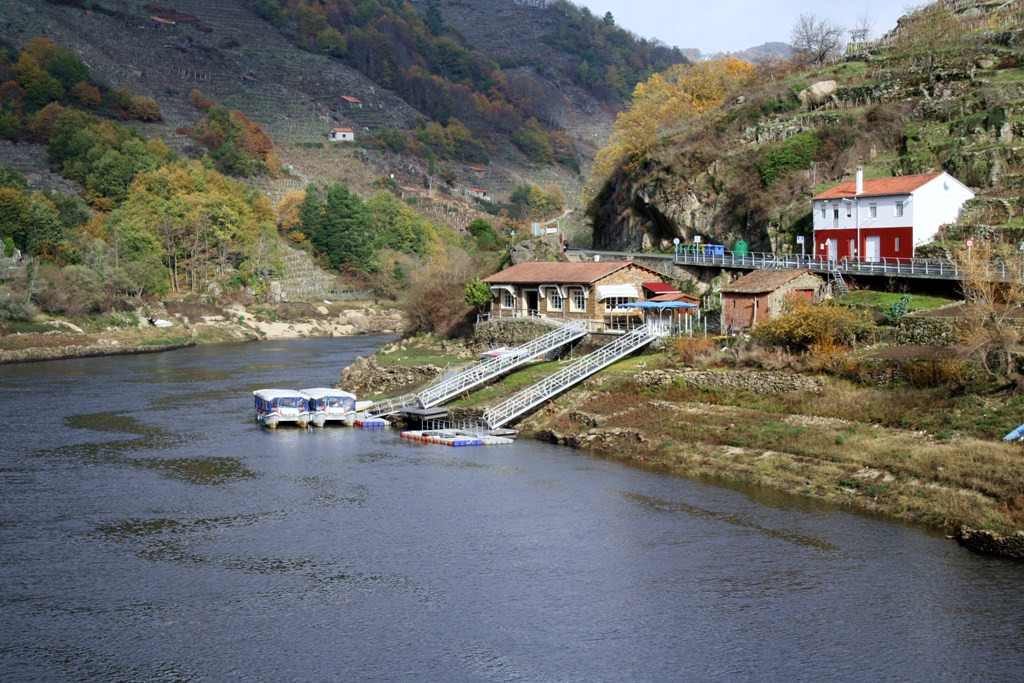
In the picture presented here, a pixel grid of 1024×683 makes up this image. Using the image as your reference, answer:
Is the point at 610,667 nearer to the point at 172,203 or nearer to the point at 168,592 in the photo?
the point at 168,592

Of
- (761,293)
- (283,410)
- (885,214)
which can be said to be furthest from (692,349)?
(283,410)

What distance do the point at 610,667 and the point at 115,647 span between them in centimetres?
1204

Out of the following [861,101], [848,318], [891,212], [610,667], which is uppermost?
[861,101]

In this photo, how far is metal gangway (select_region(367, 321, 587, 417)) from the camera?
185 ft

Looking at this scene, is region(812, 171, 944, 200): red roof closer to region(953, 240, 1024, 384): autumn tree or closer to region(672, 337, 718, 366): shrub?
region(953, 240, 1024, 384): autumn tree

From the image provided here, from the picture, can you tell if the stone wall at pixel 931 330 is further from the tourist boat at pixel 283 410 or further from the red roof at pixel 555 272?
the tourist boat at pixel 283 410

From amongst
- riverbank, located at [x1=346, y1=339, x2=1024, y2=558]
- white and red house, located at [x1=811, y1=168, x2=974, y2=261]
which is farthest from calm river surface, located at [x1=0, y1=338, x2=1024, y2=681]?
white and red house, located at [x1=811, y1=168, x2=974, y2=261]

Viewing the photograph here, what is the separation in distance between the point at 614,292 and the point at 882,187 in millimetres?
15772

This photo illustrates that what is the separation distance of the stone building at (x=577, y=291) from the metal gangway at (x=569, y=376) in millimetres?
3534

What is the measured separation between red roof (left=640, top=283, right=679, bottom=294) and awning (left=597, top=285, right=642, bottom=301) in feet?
3.32

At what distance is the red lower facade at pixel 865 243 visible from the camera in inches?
2287

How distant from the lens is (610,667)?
2553 centimetres

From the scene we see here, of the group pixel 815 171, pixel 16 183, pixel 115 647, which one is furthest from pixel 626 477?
pixel 16 183

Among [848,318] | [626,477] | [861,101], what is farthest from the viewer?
[861,101]
